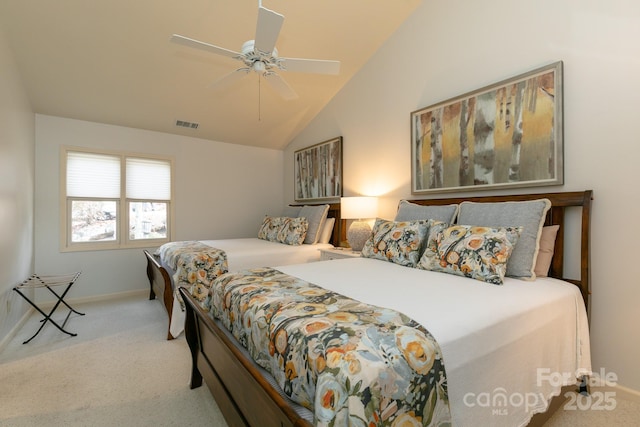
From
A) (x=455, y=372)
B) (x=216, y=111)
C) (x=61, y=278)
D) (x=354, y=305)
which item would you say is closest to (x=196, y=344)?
(x=354, y=305)

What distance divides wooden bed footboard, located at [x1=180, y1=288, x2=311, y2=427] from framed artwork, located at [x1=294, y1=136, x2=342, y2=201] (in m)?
2.65

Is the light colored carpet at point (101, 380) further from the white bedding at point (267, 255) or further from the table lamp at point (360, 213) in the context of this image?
the table lamp at point (360, 213)

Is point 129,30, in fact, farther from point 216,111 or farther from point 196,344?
point 196,344

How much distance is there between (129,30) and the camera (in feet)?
9.11

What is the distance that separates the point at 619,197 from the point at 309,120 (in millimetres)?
3751

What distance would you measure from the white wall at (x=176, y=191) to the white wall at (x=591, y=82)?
3.16 m

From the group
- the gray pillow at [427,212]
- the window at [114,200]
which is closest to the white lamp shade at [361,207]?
the gray pillow at [427,212]

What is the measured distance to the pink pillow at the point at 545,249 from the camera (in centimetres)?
199

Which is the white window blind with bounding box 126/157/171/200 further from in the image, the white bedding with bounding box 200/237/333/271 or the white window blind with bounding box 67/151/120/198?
the white bedding with bounding box 200/237/333/271

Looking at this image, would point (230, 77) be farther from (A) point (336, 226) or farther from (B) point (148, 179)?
(B) point (148, 179)

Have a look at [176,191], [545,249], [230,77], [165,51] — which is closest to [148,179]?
[176,191]

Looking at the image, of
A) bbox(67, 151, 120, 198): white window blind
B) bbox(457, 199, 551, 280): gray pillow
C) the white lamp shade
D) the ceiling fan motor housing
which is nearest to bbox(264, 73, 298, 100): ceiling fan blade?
the ceiling fan motor housing

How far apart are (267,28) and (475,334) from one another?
1.99m

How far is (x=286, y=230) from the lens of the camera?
4.04m
